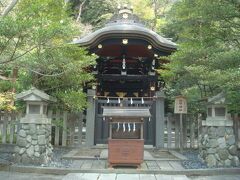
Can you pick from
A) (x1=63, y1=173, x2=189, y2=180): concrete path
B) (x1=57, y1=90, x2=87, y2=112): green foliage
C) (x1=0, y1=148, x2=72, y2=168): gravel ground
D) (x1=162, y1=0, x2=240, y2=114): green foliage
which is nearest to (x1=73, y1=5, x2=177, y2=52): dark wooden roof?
(x1=162, y1=0, x2=240, y2=114): green foliage

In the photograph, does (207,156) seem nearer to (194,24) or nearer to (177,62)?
(177,62)

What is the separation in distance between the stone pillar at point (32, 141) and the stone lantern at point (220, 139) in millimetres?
4397

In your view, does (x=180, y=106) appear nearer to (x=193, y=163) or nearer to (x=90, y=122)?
(x=193, y=163)

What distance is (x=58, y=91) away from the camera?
387 inches

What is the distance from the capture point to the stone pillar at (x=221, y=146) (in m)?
8.29

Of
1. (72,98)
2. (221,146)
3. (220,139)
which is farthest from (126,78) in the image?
(221,146)

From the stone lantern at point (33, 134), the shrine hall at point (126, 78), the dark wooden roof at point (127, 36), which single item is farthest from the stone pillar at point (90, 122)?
the stone lantern at point (33, 134)

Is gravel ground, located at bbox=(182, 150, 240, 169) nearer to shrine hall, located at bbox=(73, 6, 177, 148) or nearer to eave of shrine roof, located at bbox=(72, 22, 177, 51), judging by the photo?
shrine hall, located at bbox=(73, 6, 177, 148)

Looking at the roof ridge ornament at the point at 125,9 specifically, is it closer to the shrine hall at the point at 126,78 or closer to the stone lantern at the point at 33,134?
the shrine hall at the point at 126,78

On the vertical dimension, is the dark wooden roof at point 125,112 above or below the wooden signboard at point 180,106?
below

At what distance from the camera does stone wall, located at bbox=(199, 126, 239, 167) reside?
8.29 m

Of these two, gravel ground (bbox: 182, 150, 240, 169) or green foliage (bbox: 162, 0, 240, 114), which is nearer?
green foliage (bbox: 162, 0, 240, 114)

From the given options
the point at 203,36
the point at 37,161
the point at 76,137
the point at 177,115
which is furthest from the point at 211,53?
the point at 76,137

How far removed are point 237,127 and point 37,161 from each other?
234 inches
